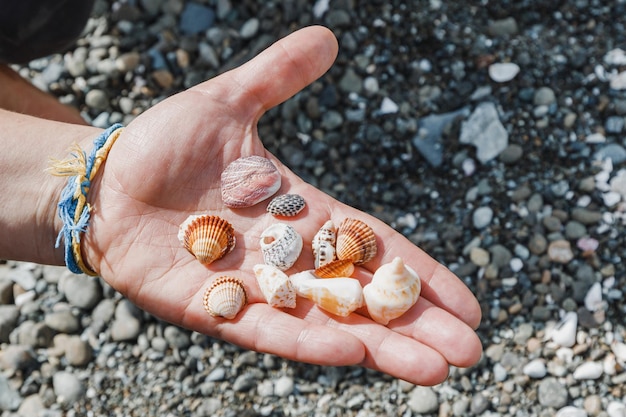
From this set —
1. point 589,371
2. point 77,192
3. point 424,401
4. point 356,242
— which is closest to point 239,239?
point 356,242

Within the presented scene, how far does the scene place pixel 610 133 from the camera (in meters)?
4.20

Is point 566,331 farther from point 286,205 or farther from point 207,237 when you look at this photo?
point 207,237

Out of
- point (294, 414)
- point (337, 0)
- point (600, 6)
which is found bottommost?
point (294, 414)

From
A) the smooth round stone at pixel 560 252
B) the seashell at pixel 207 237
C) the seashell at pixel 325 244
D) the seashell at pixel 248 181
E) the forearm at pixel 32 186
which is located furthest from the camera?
the smooth round stone at pixel 560 252

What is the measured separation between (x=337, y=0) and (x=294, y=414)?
2788 mm

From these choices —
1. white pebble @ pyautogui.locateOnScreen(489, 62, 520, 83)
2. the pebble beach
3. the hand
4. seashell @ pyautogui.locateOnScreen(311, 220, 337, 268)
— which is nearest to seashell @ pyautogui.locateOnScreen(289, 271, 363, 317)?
the hand

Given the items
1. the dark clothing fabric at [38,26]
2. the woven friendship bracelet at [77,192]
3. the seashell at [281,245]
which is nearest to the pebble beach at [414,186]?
the dark clothing fabric at [38,26]

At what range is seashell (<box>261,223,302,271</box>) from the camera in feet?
9.76

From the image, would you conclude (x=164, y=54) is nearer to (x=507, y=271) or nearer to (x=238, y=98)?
(x=238, y=98)

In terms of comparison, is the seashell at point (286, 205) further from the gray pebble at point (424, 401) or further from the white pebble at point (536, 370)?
the white pebble at point (536, 370)

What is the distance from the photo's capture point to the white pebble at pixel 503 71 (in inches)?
172

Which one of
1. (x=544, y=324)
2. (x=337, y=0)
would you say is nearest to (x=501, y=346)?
(x=544, y=324)

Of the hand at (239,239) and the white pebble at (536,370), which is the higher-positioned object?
the hand at (239,239)

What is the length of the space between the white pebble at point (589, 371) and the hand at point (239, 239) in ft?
3.14
